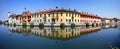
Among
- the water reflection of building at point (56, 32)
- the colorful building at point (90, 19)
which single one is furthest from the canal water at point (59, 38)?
the colorful building at point (90, 19)

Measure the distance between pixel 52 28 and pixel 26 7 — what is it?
47cm

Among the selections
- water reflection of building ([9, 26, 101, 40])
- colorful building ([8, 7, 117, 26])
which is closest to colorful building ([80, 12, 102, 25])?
colorful building ([8, 7, 117, 26])

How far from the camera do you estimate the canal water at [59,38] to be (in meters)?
3.88

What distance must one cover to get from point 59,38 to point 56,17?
0.97 feet

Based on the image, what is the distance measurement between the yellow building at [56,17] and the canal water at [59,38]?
0.32 feet

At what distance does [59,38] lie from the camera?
4012 mm

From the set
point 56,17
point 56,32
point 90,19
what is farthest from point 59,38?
point 90,19

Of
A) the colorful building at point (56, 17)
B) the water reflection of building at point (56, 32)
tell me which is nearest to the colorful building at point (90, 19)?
the colorful building at point (56, 17)

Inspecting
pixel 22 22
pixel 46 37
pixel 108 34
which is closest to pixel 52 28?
pixel 46 37

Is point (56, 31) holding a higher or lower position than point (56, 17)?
lower

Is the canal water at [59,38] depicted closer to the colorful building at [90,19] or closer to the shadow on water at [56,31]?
the shadow on water at [56,31]

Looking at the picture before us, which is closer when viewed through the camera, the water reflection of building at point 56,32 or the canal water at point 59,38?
the canal water at point 59,38

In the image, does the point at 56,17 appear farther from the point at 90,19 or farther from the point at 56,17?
the point at 90,19

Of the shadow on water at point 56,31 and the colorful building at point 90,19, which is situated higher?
the colorful building at point 90,19
